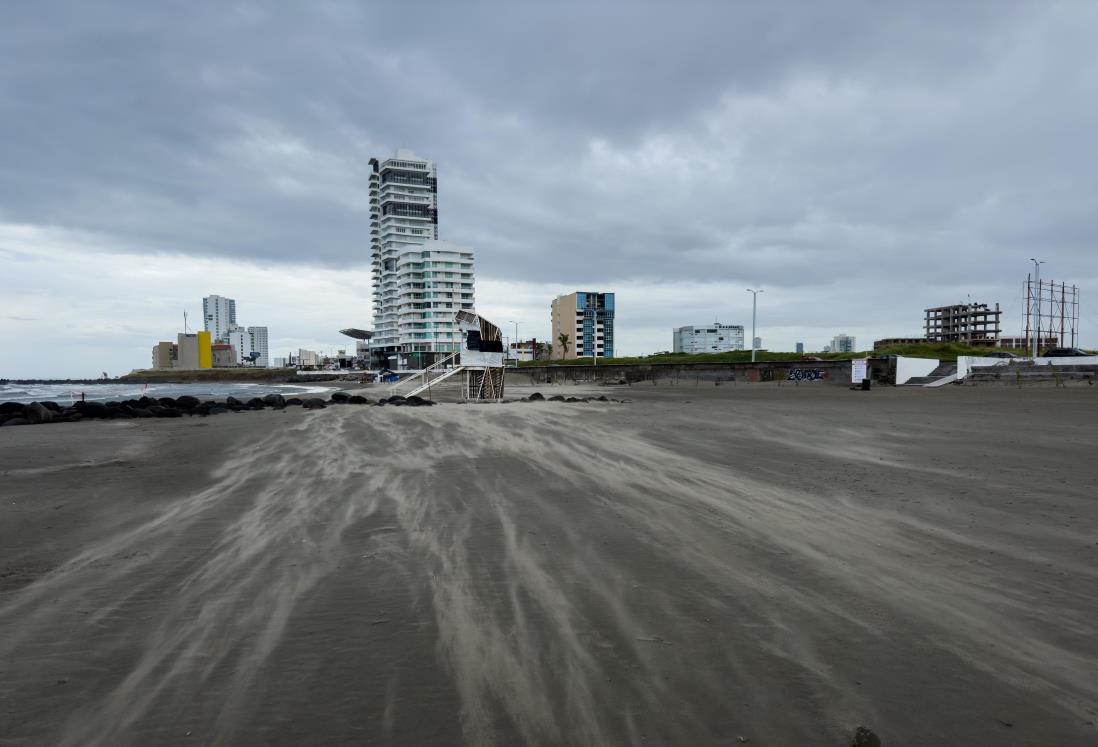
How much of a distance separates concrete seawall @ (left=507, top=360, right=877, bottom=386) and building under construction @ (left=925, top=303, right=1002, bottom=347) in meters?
90.9

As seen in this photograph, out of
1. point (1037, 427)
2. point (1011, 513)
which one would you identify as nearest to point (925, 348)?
point (1037, 427)

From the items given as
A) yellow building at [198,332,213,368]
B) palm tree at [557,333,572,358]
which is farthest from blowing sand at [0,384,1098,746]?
yellow building at [198,332,213,368]

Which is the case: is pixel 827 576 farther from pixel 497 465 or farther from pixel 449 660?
pixel 497 465

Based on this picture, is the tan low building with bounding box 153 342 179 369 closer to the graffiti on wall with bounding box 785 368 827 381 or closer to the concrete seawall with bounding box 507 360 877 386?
the concrete seawall with bounding box 507 360 877 386

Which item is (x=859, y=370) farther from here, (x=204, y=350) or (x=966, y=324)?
(x=204, y=350)

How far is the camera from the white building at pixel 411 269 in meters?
124

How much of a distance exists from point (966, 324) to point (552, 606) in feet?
521

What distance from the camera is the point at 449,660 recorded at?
3.43 metres

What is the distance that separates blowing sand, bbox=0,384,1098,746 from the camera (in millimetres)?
2877

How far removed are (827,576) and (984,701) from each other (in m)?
1.79

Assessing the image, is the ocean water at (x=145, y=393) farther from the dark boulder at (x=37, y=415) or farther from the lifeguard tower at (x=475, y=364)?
the lifeguard tower at (x=475, y=364)

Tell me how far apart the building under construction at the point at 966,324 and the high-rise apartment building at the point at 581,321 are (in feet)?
284


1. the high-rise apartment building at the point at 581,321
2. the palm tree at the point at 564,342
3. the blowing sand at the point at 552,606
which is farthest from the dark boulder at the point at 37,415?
the high-rise apartment building at the point at 581,321

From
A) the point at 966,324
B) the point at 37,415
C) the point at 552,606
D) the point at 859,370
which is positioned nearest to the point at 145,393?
the point at 37,415
